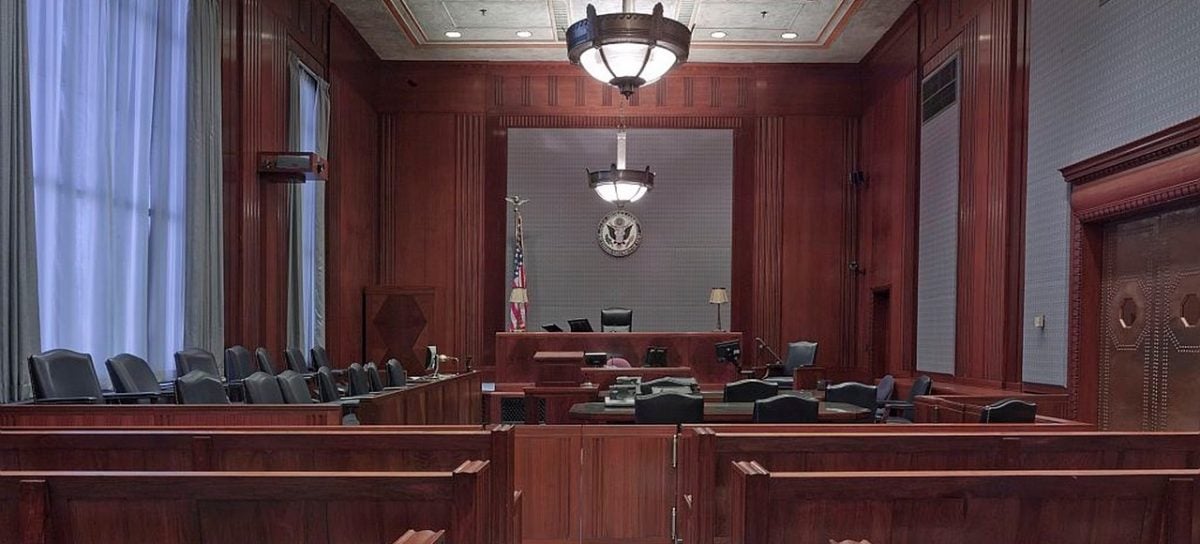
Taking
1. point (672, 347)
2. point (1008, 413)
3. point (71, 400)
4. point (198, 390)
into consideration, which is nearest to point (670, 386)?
point (1008, 413)

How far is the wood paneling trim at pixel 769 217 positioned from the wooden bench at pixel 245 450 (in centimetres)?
965

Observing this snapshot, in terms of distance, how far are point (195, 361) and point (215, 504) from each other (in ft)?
15.9

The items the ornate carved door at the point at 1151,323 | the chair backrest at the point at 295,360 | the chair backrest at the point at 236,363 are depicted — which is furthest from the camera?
the chair backrest at the point at 295,360

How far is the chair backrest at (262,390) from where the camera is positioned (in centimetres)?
444

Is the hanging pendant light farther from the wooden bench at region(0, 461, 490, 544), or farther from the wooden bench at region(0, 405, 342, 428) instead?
the wooden bench at region(0, 461, 490, 544)

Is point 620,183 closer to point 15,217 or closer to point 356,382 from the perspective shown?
point 356,382

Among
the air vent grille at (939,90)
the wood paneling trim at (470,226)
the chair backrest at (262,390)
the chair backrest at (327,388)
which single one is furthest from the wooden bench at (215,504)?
the wood paneling trim at (470,226)

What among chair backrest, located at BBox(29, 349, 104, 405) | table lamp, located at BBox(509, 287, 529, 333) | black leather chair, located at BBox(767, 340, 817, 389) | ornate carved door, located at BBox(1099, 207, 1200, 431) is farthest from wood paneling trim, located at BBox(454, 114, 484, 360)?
ornate carved door, located at BBox(1099, 207, 1200, 431)

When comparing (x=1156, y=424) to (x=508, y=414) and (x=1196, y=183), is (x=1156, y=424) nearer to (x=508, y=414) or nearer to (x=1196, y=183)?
(x=1196, y=183)

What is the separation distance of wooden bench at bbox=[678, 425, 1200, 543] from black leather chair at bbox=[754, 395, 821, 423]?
1.56m

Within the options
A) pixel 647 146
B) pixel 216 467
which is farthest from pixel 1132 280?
pixel 647 146

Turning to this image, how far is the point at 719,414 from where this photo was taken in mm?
5426

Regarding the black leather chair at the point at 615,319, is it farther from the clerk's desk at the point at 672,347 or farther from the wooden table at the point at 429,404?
the wooden table at the point at 429,404

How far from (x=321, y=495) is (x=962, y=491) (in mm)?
1562
